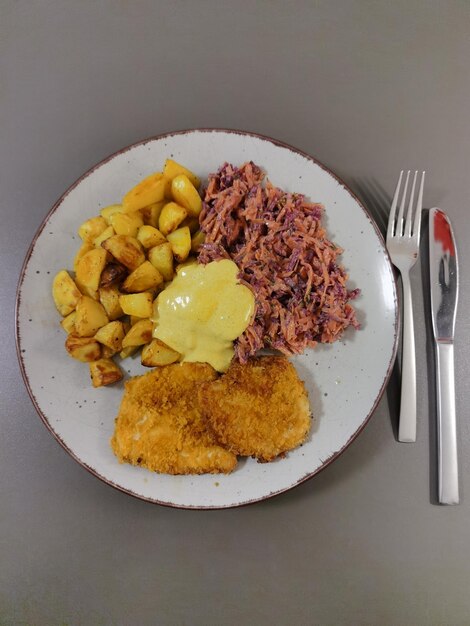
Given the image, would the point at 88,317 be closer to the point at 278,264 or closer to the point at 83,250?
the point at 83,250

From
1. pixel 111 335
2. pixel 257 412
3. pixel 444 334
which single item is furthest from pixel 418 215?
pixel 111 335

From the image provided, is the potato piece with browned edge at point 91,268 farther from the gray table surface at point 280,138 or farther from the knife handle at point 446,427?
the knife handle at point 446,427

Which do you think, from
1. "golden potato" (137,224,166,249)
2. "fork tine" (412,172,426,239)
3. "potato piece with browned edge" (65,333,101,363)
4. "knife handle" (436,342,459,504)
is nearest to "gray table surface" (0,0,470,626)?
"knife handle" (436,342,459,504)

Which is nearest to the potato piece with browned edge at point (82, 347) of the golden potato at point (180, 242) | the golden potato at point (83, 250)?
the golden potato at point (83, 250)

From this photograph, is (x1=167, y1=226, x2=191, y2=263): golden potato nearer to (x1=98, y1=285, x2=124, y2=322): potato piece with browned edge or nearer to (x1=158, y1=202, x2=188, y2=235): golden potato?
(x1=158, y1=202, x2=188, y2=235): golden potato

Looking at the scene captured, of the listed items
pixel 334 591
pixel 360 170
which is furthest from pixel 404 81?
pixel 334 591

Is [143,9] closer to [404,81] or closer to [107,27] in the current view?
[107,27]
